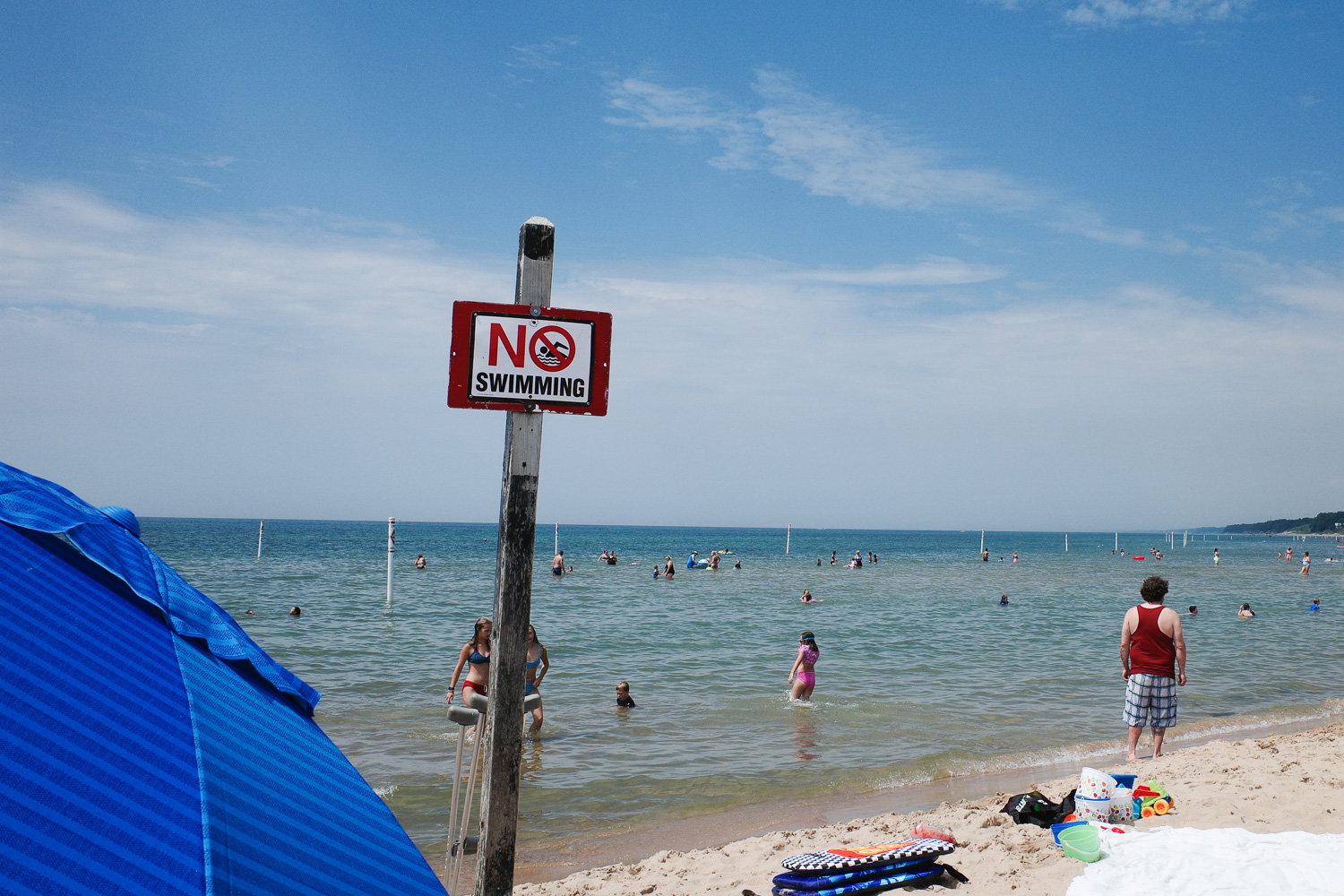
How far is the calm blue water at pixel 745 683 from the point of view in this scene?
9195mm

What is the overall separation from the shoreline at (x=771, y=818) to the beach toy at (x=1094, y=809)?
1693 mm

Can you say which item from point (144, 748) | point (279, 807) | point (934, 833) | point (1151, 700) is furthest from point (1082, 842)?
point (144, 748)

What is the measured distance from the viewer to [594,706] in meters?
12.4

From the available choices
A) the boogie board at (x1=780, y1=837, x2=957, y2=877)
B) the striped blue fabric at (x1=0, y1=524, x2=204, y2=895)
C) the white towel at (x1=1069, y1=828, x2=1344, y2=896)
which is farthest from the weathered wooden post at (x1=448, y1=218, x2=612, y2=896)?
the white towel at (x1=1069, y1=828, x2=1344, y2=896)

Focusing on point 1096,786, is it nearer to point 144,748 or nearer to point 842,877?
point 842,877

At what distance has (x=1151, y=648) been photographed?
294 inches

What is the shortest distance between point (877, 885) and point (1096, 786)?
5.65ft

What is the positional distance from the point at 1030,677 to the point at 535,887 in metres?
11.3

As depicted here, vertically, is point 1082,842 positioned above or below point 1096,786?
below

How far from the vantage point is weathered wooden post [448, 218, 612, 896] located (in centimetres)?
319

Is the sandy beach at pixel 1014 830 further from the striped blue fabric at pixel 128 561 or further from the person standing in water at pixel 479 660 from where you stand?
the striped blue fabric at pixel 128 561

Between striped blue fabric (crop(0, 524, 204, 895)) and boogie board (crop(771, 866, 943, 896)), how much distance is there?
4098 millimetres

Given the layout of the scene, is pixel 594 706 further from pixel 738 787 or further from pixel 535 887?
pixel 535 887

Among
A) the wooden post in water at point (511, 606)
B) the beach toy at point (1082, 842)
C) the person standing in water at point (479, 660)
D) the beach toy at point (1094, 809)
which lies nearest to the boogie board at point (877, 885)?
the beach toy at point (1082, 842)
